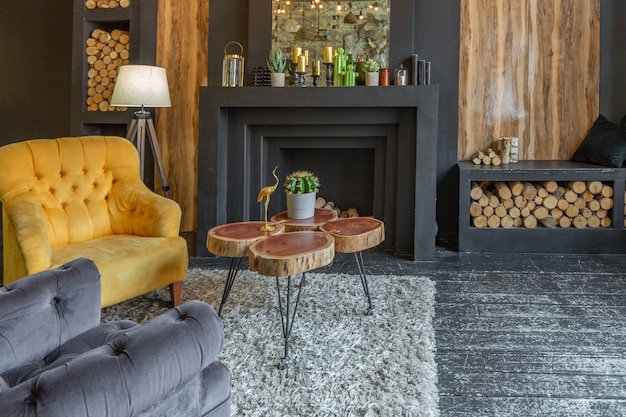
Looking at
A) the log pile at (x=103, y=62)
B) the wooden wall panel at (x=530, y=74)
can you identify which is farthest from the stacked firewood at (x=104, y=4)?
the wooden wall panel at (x=530, y=74)

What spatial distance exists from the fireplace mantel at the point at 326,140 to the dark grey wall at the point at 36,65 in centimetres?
184

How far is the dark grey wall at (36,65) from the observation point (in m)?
5.51

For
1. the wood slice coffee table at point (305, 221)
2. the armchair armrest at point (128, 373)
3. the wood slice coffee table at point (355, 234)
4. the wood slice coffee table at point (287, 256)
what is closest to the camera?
the armchair armrest at point (128, 373)

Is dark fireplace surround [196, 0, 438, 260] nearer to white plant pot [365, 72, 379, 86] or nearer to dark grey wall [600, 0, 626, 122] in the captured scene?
white plant pot [365, 72, 379, 86]

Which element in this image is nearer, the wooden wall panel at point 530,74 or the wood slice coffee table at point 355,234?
the wood slice coffee table at point 355,234

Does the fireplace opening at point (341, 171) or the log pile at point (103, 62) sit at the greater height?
the log pile at point (103, 62)

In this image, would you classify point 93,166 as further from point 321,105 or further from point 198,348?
point 198,348

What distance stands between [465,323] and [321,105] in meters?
2.13

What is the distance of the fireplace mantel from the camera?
4.50 metres

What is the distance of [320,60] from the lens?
4828mm

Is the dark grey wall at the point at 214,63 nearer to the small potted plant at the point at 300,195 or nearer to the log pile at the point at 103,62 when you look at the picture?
the log pile at the point at 103,62

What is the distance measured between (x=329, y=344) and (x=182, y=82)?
3182 mm

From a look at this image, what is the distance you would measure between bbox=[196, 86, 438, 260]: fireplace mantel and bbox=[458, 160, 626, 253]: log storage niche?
1.35 ft

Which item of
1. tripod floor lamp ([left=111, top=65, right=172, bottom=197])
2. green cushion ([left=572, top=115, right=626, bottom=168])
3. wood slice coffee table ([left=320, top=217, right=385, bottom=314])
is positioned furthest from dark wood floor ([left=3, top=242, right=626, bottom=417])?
tripod floor lamp ([left=111, top=65, right=172, bottom=197])
